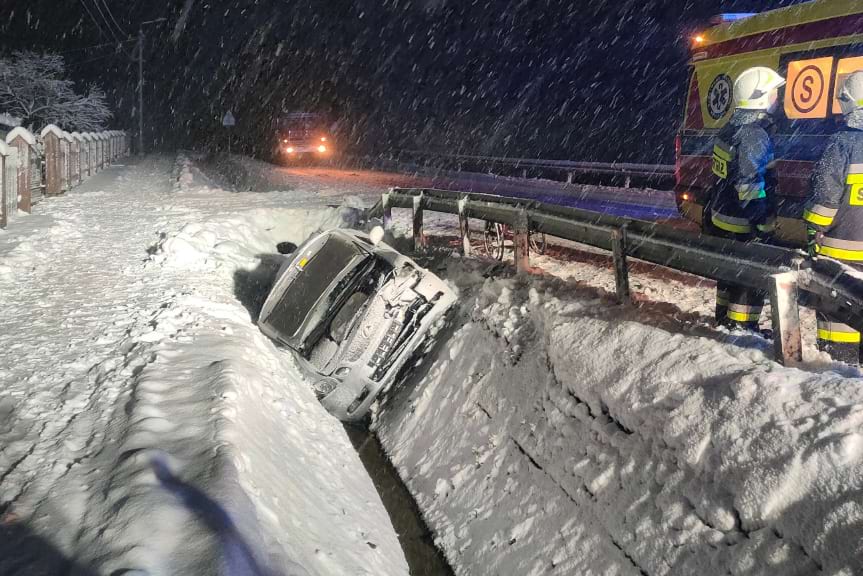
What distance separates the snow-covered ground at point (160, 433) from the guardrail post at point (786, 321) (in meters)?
2.89

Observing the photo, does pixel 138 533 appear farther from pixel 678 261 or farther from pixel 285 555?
pixel 678 261

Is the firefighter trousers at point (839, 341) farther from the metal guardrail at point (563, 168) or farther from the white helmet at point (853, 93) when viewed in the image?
the metal guardrail at point (563, 168)

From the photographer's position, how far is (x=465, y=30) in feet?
151

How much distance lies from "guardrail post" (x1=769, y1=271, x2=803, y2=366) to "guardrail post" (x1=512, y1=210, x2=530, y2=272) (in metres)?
3.30

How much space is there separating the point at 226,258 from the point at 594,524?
729 centimetres

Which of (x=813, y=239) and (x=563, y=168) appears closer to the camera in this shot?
(x=813, y=239)

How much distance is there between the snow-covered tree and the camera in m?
35.2

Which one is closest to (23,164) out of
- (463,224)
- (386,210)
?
(386,210)

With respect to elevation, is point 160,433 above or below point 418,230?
below

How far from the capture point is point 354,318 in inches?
276

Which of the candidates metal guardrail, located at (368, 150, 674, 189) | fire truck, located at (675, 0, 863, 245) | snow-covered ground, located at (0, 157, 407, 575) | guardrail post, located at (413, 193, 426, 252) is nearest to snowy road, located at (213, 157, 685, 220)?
metal guardrail, located at (368, 150, 674, 189)

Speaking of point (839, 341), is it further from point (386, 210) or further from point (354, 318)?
point (386, 210)

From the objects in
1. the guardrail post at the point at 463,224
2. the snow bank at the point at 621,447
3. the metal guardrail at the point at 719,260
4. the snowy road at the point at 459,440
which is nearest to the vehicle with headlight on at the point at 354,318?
the snowy road at the point at 459,440

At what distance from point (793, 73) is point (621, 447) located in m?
5.22
